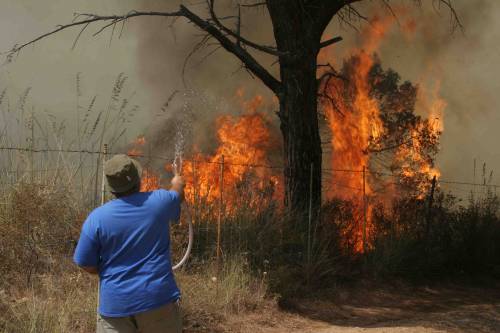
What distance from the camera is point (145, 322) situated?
3.54 metres

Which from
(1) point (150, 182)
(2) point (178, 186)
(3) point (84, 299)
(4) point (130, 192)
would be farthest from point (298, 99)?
(4) point (130, 192)

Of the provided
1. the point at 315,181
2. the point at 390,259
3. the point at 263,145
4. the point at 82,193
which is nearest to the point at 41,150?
the point at 82,193

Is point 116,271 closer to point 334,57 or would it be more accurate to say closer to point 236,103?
point 334,57

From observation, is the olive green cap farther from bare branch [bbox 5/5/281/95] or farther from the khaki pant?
bare branch [bbox 5/5/281/95]

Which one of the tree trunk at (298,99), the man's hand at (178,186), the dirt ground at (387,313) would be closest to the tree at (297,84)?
the tree trunk at (298,99)

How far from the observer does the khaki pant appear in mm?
3535

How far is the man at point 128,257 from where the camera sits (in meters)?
3.50

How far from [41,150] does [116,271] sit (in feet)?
15.1

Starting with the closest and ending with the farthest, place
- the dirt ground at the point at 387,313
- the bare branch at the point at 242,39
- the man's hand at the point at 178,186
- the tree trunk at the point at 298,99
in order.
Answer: the man's hand at the point at 178,186 → the dirt ground at the point at 387,313 → the bare branch at the point at 242,39 → the tree trunk at the point at 298,99

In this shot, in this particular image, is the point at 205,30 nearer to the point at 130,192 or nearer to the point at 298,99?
the point at 298,99

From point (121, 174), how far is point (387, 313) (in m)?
6.44

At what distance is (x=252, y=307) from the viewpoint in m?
8.00

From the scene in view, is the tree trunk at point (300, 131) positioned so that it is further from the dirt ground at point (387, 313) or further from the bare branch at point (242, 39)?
the dirt ground at point (387, 313)

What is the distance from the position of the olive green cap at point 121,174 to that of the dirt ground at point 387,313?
397 cm
